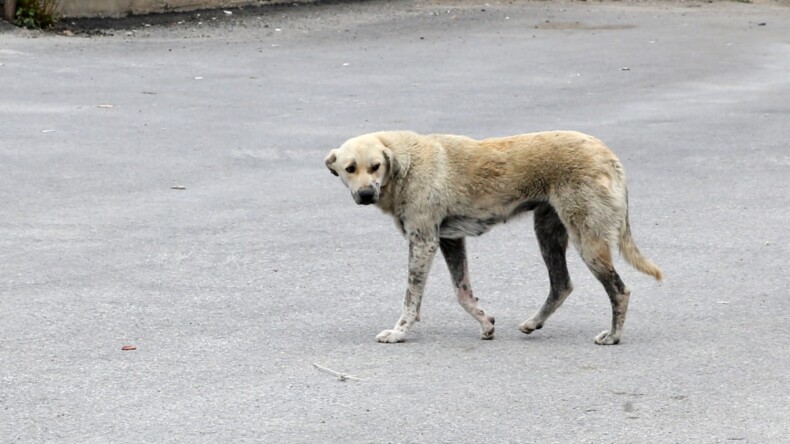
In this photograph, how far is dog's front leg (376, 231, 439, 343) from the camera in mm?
6887

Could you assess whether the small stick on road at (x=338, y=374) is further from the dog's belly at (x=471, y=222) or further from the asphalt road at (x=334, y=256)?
the dog's belly at (x=471, y=222)

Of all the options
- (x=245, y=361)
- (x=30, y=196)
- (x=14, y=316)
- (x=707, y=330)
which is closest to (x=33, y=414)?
(x=245, y=361)

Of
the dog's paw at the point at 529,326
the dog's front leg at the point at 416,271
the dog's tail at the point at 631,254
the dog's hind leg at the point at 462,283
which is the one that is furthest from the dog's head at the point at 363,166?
the dog's tail at the point at 631,254

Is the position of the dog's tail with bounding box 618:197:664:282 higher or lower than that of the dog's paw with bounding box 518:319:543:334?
higher

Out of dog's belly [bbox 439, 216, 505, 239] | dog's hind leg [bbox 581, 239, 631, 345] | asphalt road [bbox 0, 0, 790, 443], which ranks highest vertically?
dog's belly [bbox 439, 216, 505, 239]

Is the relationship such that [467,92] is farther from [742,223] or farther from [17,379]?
[17,379]

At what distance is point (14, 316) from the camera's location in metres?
7.09

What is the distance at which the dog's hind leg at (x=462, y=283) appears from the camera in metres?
6.89

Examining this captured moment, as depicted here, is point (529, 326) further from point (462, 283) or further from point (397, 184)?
point (397, 184)

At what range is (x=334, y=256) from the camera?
8555 millimetres

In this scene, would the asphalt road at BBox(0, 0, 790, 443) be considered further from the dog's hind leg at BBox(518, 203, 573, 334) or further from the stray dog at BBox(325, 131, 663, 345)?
the stray dog at BBox(325, 131, 663, 345)

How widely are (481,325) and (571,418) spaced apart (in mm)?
1328

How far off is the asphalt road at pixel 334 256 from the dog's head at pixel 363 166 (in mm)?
727

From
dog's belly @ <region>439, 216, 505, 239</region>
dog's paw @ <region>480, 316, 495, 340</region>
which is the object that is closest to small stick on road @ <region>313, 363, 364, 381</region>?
dog's paw @ <region>480, 316, 495, 340</region>
